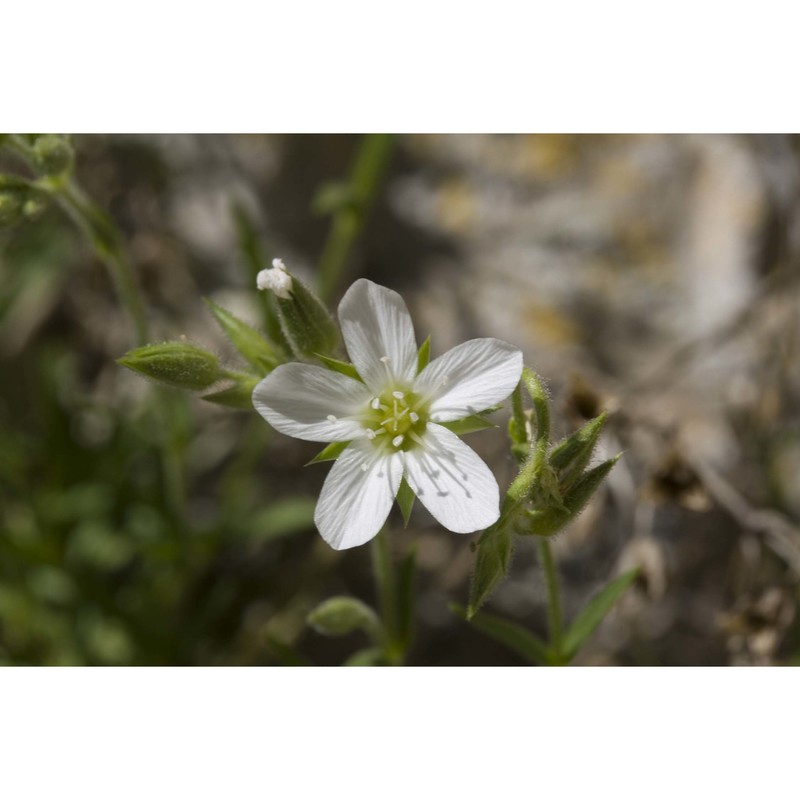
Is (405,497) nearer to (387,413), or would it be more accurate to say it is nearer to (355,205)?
(387,413)

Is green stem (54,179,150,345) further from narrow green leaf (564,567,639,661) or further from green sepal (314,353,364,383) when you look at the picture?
narrow green leaf (564,567,639,661)

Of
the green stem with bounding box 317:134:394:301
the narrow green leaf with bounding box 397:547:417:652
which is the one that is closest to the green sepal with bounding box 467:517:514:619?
the narrow green leaf with bounding box 397:547:417:652

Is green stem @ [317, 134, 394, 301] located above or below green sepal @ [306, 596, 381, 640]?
above

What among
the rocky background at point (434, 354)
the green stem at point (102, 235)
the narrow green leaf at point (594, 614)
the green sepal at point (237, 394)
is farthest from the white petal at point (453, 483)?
the green stem at point (102, 235)

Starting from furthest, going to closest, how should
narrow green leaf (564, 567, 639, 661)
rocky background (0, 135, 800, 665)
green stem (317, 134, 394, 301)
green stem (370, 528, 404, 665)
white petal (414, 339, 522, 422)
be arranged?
rocky background (0, 135, 800, 665) → green stem (317, 134, 394, 301) → narrow green leaf (564, 567, 639, 661) → green stem (370, 528, 404, 665) → white petal (414, 339, 522, 422)

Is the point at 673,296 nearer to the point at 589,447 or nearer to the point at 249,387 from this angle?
the point at 589,447

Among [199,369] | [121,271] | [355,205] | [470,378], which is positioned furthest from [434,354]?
[470,378]
